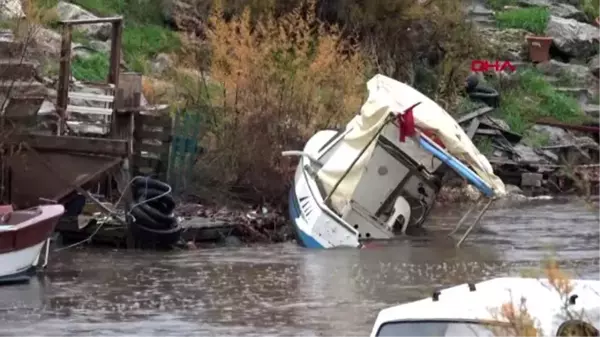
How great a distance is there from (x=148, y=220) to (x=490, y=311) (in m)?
16.0

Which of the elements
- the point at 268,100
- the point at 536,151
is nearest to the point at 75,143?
the point at 268,100

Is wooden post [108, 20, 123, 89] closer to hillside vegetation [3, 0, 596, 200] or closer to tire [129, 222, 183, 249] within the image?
hillside vegetation [3, 0, 596, 200]

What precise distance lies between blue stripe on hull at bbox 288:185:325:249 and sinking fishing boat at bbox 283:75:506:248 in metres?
0.02

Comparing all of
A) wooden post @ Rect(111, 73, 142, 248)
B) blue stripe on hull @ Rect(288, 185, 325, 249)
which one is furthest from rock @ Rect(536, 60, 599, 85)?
wooden post @ Rect(111, 73, 142, 248)

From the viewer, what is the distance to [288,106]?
27.8 metres

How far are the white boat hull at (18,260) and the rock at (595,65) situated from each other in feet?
112

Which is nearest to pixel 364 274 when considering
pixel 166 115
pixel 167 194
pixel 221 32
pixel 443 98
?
pixel 167 194

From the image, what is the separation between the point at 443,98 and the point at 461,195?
6492 mm

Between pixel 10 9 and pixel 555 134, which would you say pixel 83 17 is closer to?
pixel 10 9

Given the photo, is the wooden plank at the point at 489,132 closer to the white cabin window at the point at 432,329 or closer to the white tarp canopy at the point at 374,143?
the white tarp canopy at the point at 374,143

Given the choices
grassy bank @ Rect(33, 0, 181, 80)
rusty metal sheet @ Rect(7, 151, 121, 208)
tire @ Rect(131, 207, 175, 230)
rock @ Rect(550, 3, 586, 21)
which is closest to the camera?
tire @ Rect(131, 207, 175, 230)

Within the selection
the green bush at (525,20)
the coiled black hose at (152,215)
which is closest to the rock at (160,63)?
the coiled black hose at (152,215)

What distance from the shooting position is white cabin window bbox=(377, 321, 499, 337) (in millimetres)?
7707

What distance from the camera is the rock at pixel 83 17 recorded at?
37031 millimetres
